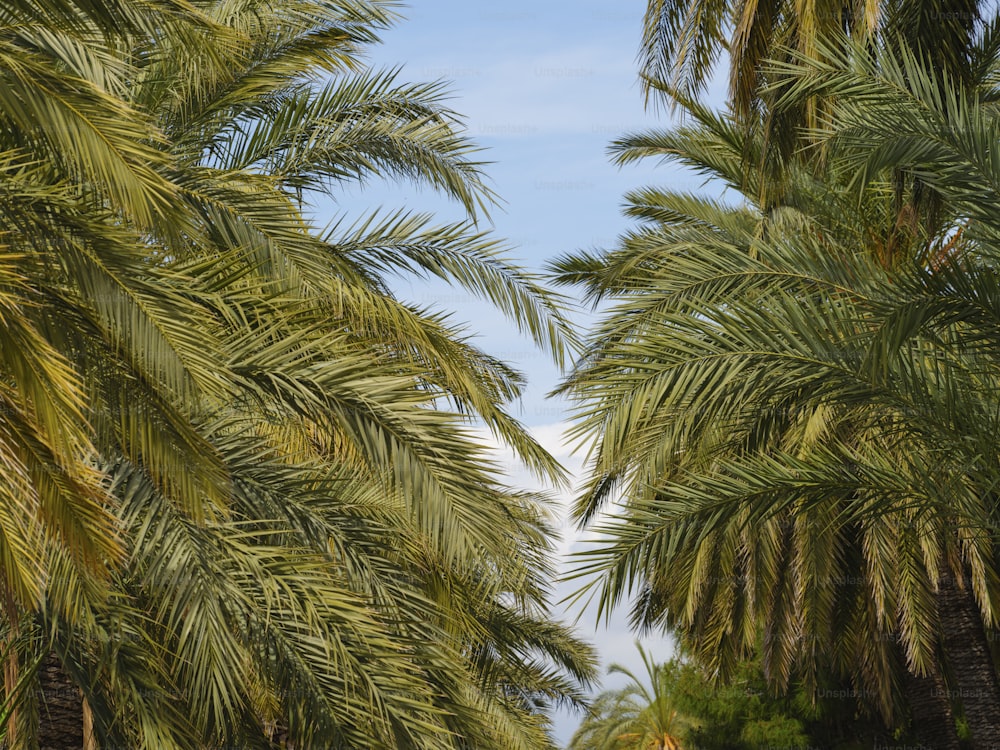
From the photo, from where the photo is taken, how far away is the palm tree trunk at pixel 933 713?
16.5 meters

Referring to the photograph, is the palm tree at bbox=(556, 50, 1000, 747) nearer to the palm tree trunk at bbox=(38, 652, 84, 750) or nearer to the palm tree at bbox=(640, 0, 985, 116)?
the palm tree at bbox=(640, 0, 985, 116)

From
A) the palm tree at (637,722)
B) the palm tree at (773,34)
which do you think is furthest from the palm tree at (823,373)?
the palm tree at (637,722)

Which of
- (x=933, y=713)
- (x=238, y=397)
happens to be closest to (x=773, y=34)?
(x=238, y=397)

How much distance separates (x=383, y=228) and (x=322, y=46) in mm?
1749

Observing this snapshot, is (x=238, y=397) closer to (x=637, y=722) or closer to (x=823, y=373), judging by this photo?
(x=823, y=373)

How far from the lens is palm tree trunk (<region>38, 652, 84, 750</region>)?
7.67 metres

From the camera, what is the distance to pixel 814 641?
14672 mm

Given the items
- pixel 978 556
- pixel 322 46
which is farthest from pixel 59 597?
pixel 978 556

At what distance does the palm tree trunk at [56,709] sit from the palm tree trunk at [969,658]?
36.2 feet

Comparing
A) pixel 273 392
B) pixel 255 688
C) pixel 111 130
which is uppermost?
pixel 111 130

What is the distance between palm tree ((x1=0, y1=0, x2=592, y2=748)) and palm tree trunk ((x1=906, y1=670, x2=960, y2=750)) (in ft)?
30.8

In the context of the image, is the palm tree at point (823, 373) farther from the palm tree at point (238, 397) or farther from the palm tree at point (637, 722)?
the palm tree at point (637, 722)

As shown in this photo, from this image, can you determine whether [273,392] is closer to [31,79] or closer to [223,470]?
[223,470]

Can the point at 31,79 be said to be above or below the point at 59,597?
above
